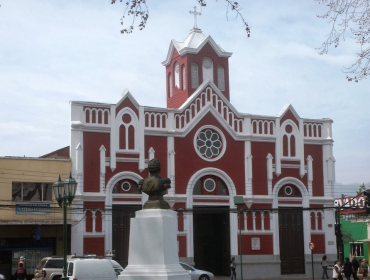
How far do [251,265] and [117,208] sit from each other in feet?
28.9

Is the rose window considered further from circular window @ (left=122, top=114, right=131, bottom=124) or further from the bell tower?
circular window @ (left=122, top=114, right=131, bottom=124)

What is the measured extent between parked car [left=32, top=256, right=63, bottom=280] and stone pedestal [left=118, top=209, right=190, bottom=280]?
10926 mm

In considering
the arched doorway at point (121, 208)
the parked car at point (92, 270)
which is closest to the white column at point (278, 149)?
the arched doorway at point (121, 208)

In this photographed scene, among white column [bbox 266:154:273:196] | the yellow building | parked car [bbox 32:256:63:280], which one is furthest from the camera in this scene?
white column [bbox 266:154:273:196]

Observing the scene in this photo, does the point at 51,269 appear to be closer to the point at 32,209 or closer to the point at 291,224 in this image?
the point at 32,209

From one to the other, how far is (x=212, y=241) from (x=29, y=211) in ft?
38.7

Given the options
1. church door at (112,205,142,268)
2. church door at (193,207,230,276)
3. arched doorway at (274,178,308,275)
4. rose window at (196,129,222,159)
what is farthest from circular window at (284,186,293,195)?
church door at (112,205,142,268)

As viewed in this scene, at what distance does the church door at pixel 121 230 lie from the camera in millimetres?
35219

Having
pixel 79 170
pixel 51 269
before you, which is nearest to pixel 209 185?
pixel 79 170

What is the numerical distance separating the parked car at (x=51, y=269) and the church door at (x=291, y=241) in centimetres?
1636

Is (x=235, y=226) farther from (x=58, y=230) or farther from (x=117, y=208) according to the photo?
(x=58, y=230)

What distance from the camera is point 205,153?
38.1 metres

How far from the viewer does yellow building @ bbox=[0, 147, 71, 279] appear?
107 ft

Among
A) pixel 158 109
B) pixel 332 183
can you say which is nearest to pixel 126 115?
pixel 158 109
